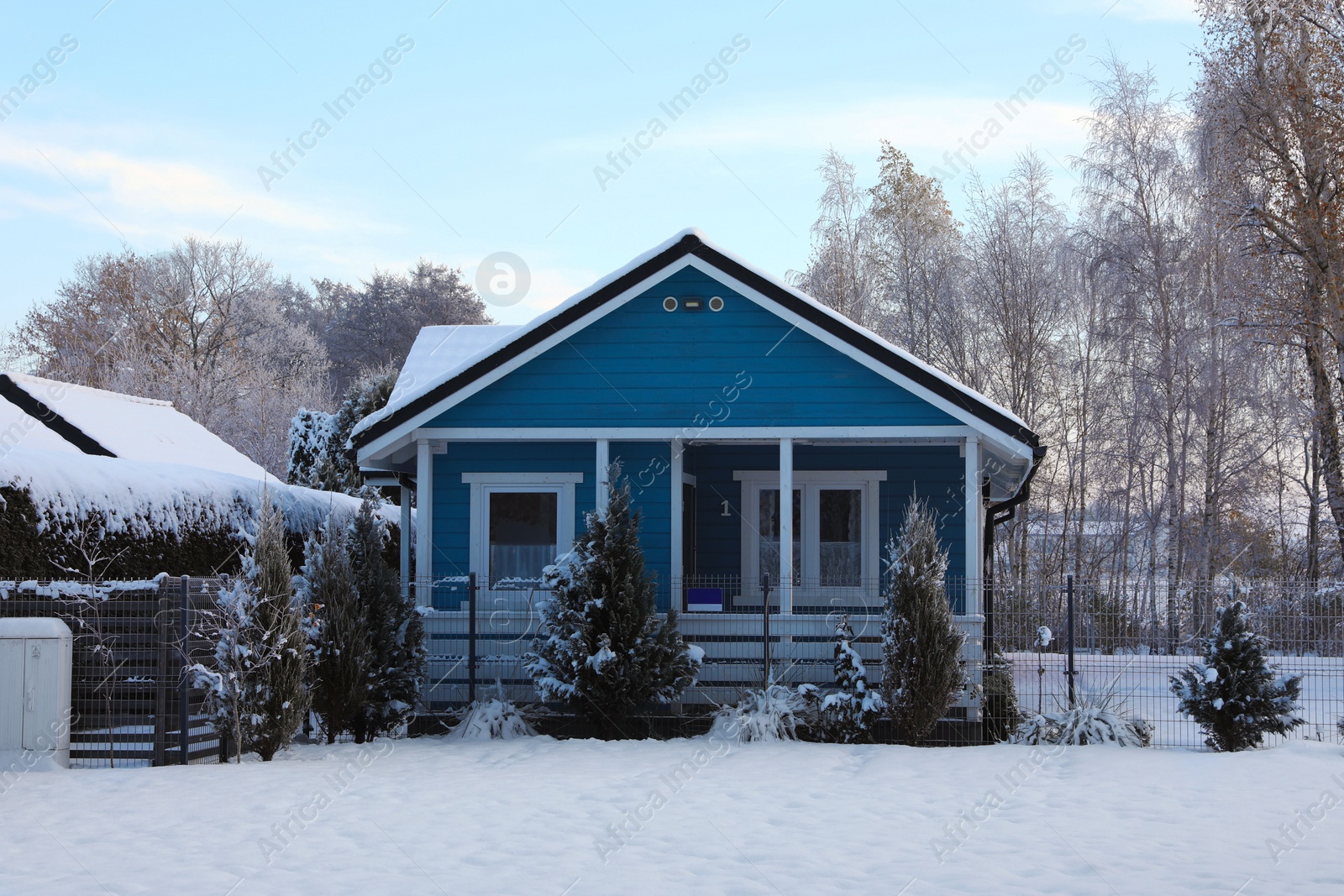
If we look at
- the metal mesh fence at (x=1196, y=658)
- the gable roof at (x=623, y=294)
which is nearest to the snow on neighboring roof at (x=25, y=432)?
the gable roof at (x=623, y=294)

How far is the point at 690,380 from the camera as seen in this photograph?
13016 mm

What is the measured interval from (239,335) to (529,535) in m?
30.1

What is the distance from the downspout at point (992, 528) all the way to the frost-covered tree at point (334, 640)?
662 centimetres

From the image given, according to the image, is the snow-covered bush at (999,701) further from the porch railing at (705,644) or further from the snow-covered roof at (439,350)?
the snow-covered roof at (439,350)

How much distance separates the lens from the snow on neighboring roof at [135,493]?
11.8 meters

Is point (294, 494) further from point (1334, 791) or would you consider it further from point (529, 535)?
point (1334, 791)

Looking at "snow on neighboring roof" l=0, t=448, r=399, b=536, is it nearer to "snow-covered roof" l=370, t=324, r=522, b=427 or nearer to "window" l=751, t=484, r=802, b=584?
"snow-covered roof" l=370, t=324, r=522, b=427

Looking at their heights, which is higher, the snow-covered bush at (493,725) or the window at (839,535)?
the window at (839,535)

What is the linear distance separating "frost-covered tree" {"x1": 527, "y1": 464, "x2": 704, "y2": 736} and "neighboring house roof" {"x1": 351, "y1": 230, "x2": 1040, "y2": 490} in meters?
2.37

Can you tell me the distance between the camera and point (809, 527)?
→ 1520 centimetres

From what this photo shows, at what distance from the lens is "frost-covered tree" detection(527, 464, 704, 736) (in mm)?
11391

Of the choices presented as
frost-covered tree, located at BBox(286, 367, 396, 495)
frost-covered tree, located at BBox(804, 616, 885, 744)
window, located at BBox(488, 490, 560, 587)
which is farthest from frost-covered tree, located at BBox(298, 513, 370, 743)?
frost-covered tree, located at BBox(286, 367, 396, 495)

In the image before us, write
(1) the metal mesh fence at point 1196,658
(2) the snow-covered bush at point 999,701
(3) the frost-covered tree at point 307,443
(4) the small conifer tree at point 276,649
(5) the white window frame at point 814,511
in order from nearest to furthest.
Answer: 1. (4) the small conifer tree at point 276,649
2. (1) the metal mesh fence at point 1196,658
3. (2) the snow-covered bush at point 999,701
4. (5) the white window frame at point 814,511
5. (3) the frost-covered tree at point 307,443


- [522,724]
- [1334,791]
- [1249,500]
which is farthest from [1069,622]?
[1249,500]
